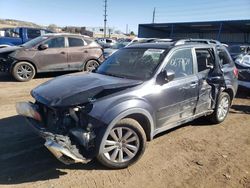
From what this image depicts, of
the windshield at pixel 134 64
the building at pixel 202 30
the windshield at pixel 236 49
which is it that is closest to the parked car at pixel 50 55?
the windshield at pixel 134 64

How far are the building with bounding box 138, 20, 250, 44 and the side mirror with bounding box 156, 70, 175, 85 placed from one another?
3313 centimetres

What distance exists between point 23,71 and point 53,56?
1.25 meters

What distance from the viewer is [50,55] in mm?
11023

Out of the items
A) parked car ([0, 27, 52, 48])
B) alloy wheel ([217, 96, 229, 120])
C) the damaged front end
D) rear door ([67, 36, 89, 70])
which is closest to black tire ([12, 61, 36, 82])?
rear door ([67, 36, 89, 70])

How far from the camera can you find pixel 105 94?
4.06 metres

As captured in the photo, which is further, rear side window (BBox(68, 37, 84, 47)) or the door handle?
rear side window (BBox(68, 37, 84, 47))

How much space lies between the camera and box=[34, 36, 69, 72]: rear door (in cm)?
1086

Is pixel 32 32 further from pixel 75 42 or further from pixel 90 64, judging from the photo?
pixel 90 64

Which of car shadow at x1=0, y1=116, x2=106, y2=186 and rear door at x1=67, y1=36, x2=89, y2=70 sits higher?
rear door at x1=67, y1=36, x2=89, y2=70

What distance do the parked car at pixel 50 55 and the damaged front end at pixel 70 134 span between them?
6928 millimetres

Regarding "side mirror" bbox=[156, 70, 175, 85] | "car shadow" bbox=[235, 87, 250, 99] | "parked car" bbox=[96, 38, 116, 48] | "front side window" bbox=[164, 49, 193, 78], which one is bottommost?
"car shadow" bbox=[235, 87, 250, 99]

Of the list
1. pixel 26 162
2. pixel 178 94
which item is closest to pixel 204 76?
pixel 178 94

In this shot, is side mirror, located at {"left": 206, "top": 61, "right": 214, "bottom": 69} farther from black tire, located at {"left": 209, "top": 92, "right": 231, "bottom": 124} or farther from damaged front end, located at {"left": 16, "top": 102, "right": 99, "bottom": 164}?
damaged front end, located at {"left": 16, "top": 102, "right": 99, "bottom": 164}

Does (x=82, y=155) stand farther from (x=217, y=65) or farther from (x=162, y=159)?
(x=217, y=65)
